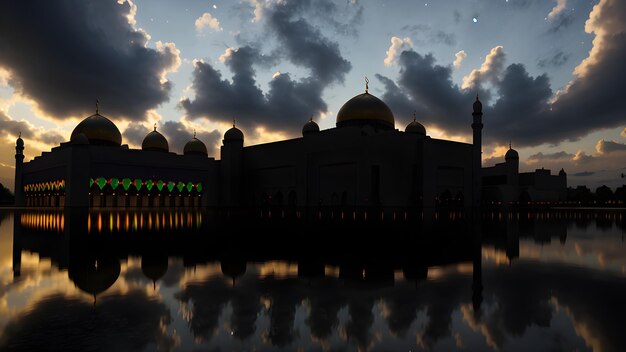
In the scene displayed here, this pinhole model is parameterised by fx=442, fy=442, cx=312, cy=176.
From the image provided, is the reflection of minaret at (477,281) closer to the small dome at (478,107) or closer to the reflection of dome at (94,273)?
the reflection of dome at (94,273)

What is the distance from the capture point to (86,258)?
9383 mm

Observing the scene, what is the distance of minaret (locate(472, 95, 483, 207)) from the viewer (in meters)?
51.8

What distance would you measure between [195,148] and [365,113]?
3002cm

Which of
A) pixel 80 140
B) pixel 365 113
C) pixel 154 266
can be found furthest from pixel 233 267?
pixel 80 140

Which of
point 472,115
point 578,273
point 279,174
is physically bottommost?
point 578,273

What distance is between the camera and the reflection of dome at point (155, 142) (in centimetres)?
Result: 6175

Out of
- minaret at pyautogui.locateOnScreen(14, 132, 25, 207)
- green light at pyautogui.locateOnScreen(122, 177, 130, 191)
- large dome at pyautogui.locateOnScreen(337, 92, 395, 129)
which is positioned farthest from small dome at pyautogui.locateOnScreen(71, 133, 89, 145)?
large dome at pyautogui.locateOnScreen(337, 92, 395, 129)

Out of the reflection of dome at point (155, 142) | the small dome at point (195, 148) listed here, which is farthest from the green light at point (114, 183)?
the small dome at point (195, 148)

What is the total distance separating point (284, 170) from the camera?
55188mm

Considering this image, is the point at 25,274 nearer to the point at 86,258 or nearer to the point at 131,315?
the point at 86,258

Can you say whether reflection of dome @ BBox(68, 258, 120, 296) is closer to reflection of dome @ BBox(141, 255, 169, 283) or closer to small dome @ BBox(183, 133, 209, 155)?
reflection of dome @ BBox(141, 255, 169, 283)

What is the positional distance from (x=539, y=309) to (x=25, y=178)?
7613 centimetres

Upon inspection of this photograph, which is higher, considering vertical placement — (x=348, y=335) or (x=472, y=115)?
(x=472, y=115)

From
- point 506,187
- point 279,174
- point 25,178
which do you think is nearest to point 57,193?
point 25,178
